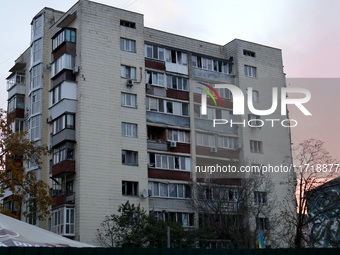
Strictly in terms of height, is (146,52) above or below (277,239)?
above

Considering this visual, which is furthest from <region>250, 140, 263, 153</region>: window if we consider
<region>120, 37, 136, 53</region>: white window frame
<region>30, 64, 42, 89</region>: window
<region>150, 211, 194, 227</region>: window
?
<region>30, 64, 42, 89</region>: window

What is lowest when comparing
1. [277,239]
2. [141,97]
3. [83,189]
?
[277,239]

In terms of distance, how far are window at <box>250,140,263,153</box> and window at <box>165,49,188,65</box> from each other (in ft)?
27.6

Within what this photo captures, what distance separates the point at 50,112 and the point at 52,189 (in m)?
5.52

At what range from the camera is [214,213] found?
39.3 meters

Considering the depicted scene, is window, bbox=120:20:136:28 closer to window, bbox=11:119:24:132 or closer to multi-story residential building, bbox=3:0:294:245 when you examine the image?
multi-story residential building, bbox=3:0:294:245

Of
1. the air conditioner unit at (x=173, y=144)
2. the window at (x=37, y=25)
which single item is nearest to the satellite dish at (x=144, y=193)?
the air conditioner unit at (x=173, y=144)

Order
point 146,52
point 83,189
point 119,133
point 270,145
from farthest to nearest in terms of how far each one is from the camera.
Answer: point 270,145 < point 146,52 < point 119,133 < point 83,189

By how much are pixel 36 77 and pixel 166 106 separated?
10.2 m

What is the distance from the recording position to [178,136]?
140 ft

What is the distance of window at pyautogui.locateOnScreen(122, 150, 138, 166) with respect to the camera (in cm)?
3903

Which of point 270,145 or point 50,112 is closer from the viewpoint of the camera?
point 50,112

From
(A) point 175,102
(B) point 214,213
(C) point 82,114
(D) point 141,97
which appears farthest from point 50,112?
(B) point 214,213

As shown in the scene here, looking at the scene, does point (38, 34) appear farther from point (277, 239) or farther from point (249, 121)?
point (277, 239)
